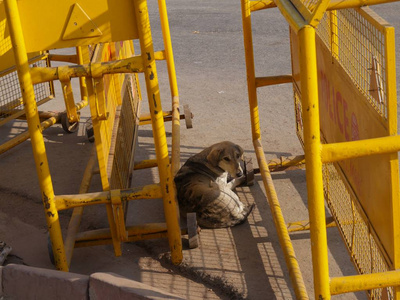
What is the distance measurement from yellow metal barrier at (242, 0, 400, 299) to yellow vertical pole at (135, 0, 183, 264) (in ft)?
2.62

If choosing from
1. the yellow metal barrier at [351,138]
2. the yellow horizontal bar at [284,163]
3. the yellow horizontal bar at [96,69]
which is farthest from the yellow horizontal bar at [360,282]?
the yellow horizontal bar at [284,163]

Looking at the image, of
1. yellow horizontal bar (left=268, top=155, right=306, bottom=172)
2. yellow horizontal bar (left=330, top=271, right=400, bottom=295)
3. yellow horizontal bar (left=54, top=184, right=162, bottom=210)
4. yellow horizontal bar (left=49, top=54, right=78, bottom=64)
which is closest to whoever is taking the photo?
yellow horizontal bar (left=330, top=271, right=400, bottom=295)

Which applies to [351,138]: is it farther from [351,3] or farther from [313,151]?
[313,151]

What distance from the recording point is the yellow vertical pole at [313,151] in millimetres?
2875

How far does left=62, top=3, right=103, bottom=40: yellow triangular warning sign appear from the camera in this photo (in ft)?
14.5

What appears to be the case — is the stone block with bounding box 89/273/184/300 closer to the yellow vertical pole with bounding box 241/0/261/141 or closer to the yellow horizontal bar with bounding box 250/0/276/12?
the yellow vertical pole with bounding box 241/0/261/141

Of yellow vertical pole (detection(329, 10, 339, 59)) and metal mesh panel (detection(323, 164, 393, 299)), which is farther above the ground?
yellow vertical pole (detection(329, 10, 339, 59))

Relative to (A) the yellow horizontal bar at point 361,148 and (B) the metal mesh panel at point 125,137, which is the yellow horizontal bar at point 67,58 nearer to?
(B) the metal mesh panel at point 125,137

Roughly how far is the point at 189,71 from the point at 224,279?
17.3 feet

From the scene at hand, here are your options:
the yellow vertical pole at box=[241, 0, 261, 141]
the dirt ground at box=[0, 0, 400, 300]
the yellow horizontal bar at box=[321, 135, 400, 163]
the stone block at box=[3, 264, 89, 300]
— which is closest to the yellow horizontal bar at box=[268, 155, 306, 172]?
the dirt ground at box=[0, 0, 400, 300]

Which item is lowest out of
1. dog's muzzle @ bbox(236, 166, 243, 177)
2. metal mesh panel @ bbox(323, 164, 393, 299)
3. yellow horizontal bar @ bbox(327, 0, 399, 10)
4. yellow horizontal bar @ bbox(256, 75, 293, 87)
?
dog's muzzle @ bbox(236, 166, 243, 177)

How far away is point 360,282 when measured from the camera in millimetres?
3162

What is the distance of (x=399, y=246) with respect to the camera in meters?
3.25

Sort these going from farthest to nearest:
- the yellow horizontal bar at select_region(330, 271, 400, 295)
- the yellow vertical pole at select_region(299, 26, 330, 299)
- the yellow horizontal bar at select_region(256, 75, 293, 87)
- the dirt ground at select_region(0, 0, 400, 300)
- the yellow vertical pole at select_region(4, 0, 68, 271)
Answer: the yellow horizontal bar at select_region(256, 75, 293, 87) → the dirt ground at select_region(0, 0, 400, 300) → the yellow vertical pole at select_region(4, 0, 68, 271) → the yellow horizontal bar at select_region(330, 271, 400, 295) → the yellow vertical pole at select_region(299, 26, 330, 299)
